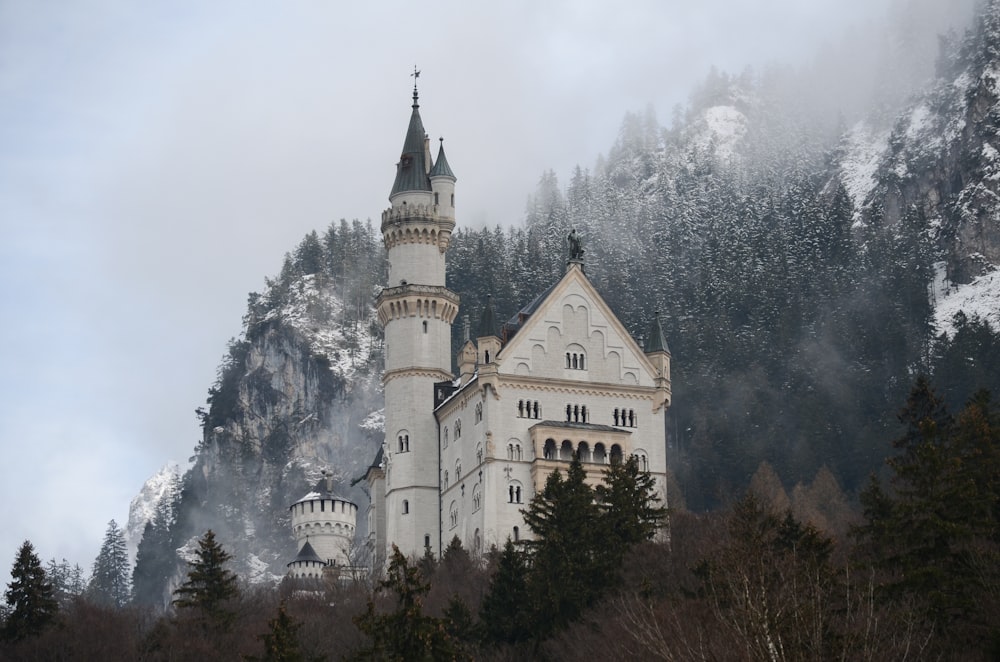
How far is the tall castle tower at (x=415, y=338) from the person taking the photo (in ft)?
353

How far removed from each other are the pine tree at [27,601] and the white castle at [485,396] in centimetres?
2743

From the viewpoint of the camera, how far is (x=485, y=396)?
336 ft

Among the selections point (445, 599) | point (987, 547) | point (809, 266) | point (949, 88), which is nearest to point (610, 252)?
point (809, 266)

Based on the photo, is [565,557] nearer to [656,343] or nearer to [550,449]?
[550,449]

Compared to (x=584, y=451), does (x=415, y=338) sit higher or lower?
higher

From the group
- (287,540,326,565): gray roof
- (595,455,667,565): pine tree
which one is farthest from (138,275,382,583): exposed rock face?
(595,455,667,565): pine tree

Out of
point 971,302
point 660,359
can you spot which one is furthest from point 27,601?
point 971,302

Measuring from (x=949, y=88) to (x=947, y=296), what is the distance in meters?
39.2

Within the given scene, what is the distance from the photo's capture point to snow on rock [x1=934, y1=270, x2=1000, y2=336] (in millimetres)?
156625

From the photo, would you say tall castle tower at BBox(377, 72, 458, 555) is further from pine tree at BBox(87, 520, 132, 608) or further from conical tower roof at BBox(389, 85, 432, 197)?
pine tree at BBox(87, 520, 132, 608)

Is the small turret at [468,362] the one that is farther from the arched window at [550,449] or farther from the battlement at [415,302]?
the arched window at [550,449]

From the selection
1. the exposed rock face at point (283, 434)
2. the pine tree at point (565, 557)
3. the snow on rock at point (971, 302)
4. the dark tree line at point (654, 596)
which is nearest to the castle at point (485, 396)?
the dark tree line at point (654, 596)

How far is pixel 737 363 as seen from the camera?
541 feet

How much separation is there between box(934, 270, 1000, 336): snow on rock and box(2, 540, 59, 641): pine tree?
93.4m
